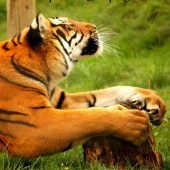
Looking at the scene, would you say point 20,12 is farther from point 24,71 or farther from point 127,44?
point 127,44

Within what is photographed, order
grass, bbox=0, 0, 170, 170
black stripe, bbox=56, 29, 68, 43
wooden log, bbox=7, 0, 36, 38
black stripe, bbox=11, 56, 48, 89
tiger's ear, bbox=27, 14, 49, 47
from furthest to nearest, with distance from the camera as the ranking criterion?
1. grass, bbox=0, 0, 170, 170
2. wooden log, bbox=7, 0, 36, 38
3. black stripe, bbox=56, 29, 68, 43
4. tiger's ear, bbox=27, 14, 49, 47
5. black stripe, bbox=11, 56, 48, 89

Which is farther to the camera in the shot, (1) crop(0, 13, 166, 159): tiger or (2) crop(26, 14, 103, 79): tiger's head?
(2) crop(26, 14, 103, 79): tiger's head

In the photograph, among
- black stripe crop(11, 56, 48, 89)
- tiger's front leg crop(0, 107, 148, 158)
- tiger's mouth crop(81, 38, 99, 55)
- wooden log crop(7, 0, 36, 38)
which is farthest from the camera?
wooden log crop(7, 0, 36, 38)

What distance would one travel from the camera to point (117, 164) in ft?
13.7

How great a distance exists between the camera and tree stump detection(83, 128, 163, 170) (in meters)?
4.09

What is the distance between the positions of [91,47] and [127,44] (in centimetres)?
561

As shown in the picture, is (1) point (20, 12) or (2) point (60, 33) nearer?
(2) point (60, 33)

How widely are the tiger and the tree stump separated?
0.50ft

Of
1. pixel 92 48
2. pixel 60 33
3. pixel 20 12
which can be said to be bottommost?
pixel 92 48

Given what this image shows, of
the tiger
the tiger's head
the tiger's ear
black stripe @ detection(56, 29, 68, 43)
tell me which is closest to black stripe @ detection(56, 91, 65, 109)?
the tiger

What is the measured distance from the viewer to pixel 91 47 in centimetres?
454

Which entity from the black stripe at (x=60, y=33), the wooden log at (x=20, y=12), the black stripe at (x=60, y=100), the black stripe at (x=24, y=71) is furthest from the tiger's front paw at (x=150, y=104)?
the wooden log at (x=20, y=12)

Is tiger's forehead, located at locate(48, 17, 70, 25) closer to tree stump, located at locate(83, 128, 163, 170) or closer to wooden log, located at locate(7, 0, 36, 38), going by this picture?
tree stump, located at locate(83, 128, 163, 170)

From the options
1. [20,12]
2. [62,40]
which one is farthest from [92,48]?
[20,12]
